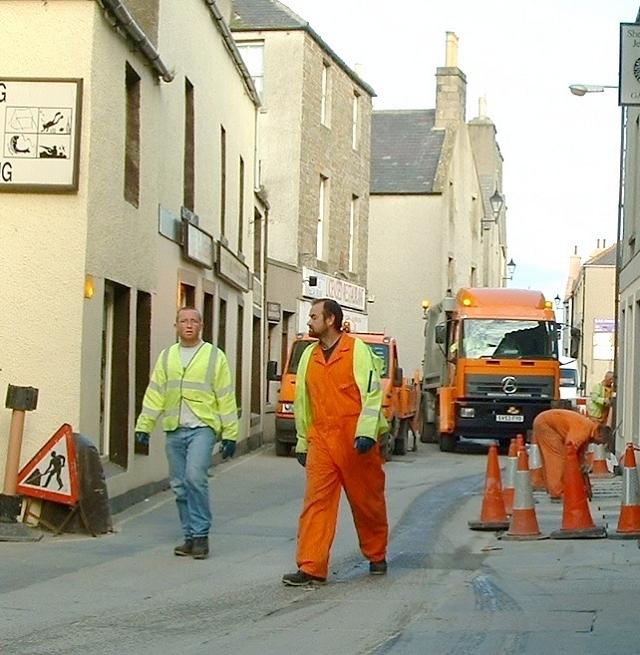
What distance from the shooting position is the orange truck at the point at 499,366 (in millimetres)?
28188

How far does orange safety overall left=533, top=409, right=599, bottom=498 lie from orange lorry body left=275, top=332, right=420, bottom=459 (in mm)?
8599

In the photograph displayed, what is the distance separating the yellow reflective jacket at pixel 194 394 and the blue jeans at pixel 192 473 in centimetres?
11

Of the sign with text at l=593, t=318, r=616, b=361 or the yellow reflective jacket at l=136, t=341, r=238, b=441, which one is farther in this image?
the sign with text at l=593, t=318, r=616, b=361

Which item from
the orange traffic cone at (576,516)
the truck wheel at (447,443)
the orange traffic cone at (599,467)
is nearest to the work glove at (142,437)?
the orange traffic cone at (576,516)

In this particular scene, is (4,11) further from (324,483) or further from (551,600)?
(551,600)

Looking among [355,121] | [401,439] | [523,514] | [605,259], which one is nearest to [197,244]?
[523,514]

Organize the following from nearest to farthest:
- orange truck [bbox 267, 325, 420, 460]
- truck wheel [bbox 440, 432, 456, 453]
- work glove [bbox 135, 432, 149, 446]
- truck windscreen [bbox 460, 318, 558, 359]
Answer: work glove [bbox 135, 432, 149, 446]
orange truck [bbox 267, 325, 420, 460]
truck windscreen [bbox 460, 318, 558, 359]
truck wheel [bbox 440, 432, 456, 453]

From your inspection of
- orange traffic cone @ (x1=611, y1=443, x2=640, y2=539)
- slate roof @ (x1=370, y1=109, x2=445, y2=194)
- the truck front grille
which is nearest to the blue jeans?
orange traffic cone @ (x1=611, y1=443, x2=640, y2=539)

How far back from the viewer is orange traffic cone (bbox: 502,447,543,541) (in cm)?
1223

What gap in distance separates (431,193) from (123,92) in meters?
33.8

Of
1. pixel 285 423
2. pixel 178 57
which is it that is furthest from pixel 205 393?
pixel 285 423

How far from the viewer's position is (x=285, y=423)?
82.8 feet

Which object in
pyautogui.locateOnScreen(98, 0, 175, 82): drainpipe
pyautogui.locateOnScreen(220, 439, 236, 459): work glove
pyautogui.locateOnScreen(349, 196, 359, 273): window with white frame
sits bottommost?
pyautogui.locateOnScreen(220, 439, 236, 459): work glove

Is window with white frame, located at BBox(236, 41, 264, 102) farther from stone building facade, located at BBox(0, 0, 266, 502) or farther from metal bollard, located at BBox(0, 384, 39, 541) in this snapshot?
metal bollard, located at BBox(0, 384, 39, 541)
